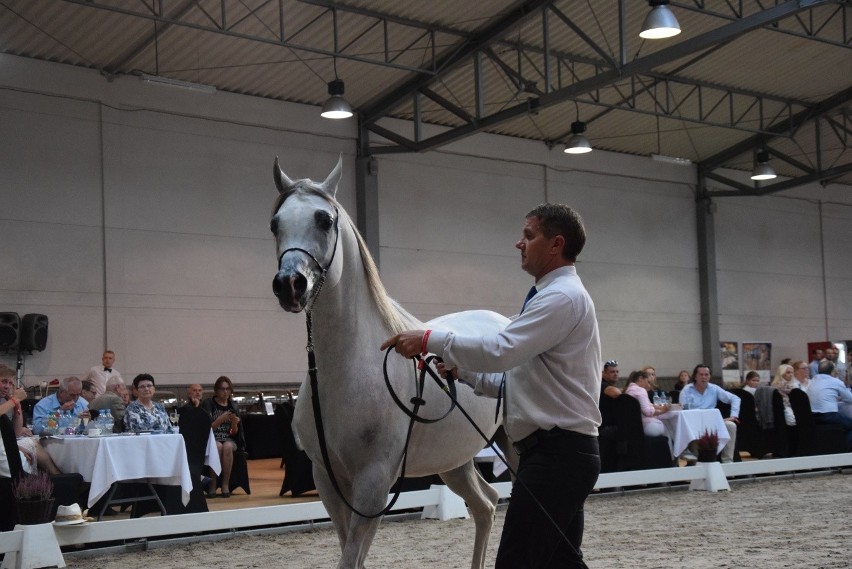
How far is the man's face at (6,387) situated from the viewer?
27.5 feet

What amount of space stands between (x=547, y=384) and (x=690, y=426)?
8.95 metres

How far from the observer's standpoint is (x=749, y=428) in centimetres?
1348

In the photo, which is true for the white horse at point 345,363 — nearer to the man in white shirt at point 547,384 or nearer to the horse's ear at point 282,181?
the horse's ear at point 282,181

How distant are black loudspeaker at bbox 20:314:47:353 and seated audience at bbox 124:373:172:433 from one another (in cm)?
602

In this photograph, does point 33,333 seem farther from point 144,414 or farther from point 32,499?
point 32,499

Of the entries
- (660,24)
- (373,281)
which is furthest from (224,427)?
(373,281)

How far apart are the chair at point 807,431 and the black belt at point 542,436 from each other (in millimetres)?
10827

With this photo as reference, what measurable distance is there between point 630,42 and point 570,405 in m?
16.2

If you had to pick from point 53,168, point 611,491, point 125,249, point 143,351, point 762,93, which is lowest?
point 611,491

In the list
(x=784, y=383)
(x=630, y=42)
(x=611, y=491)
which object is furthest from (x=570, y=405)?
(x=630, y=42)

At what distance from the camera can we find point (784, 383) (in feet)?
49.9

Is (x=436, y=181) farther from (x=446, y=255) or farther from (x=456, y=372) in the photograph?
(x=456, y=372)

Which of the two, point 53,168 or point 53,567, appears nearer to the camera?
point 53,567

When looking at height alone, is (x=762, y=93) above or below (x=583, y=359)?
above
